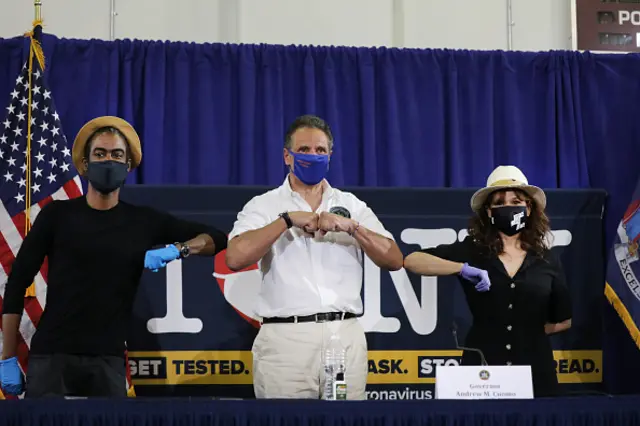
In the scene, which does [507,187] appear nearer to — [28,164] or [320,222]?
[320,222]

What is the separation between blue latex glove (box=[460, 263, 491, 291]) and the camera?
113 inches

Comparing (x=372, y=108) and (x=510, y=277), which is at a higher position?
(x=372, y=108)

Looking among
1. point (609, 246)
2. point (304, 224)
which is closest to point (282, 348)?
point (304, 224)

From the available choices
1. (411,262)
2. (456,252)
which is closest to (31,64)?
(411,262)

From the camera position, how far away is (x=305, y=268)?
270 centimetres

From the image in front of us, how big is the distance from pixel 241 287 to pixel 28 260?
1.38m

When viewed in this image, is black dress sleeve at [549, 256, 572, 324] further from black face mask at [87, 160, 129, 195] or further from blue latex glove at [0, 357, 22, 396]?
blue latex glove at [0, 357, 22, 396]

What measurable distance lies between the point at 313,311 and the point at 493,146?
1936 mm

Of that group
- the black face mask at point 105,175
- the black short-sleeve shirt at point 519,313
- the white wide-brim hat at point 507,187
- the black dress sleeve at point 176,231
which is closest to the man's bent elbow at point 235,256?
the black dress sleeve at point 176,231

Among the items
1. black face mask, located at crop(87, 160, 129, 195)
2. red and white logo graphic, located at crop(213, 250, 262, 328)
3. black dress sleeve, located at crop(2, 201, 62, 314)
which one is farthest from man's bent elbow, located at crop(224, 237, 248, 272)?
red and white logo graphic, located at crop(213, 250, 262, 328)

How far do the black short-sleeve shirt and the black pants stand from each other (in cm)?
131

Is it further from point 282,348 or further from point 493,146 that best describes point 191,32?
point 282,348

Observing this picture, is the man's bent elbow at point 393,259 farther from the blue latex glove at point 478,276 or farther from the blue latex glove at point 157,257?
the blue latex glove at point 157,257

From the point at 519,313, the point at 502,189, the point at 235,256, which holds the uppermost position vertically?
the point at 502,189
